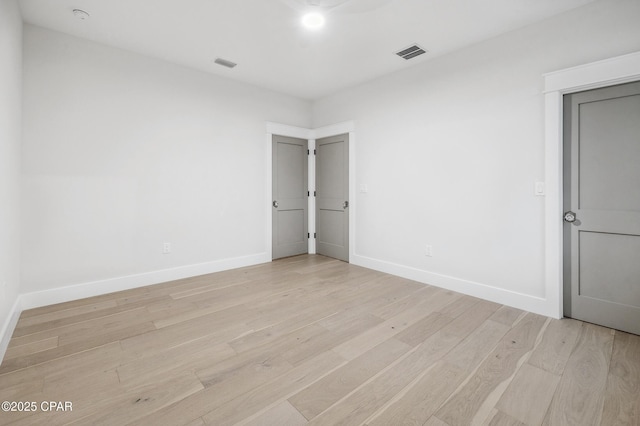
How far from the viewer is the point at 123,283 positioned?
3.41 meters

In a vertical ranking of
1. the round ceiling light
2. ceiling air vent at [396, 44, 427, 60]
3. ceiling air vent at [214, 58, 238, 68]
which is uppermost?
ceiling air vent at [214, 58, 238, 68]

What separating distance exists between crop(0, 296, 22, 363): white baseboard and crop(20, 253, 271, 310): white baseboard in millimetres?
160

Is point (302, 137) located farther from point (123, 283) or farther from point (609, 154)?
point (609, 154)

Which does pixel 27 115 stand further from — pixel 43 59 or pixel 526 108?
pixel 526 108

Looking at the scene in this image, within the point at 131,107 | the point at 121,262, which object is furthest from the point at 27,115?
the point at 121,262

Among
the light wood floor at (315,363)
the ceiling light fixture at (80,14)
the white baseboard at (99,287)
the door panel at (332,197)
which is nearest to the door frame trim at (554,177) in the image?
the light wood floor at (315,363)

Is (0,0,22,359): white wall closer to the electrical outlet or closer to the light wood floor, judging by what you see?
the light wood floor

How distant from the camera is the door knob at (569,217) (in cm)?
266

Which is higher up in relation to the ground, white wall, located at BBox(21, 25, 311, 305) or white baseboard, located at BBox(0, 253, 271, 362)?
white wall, located at BBox(21, 25, 311, 305)

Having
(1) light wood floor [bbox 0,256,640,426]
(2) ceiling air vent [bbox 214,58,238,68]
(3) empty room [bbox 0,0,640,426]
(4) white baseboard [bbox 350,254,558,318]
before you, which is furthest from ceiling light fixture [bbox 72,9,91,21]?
(4) white baseboard [bbox 350,254,558,318]

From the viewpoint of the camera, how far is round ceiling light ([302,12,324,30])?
8.60 ft

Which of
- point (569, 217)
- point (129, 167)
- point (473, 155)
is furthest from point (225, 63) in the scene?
point (569, 217)

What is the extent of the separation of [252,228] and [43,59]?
2984 millimetres

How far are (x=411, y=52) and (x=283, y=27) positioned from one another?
4.96 feet
